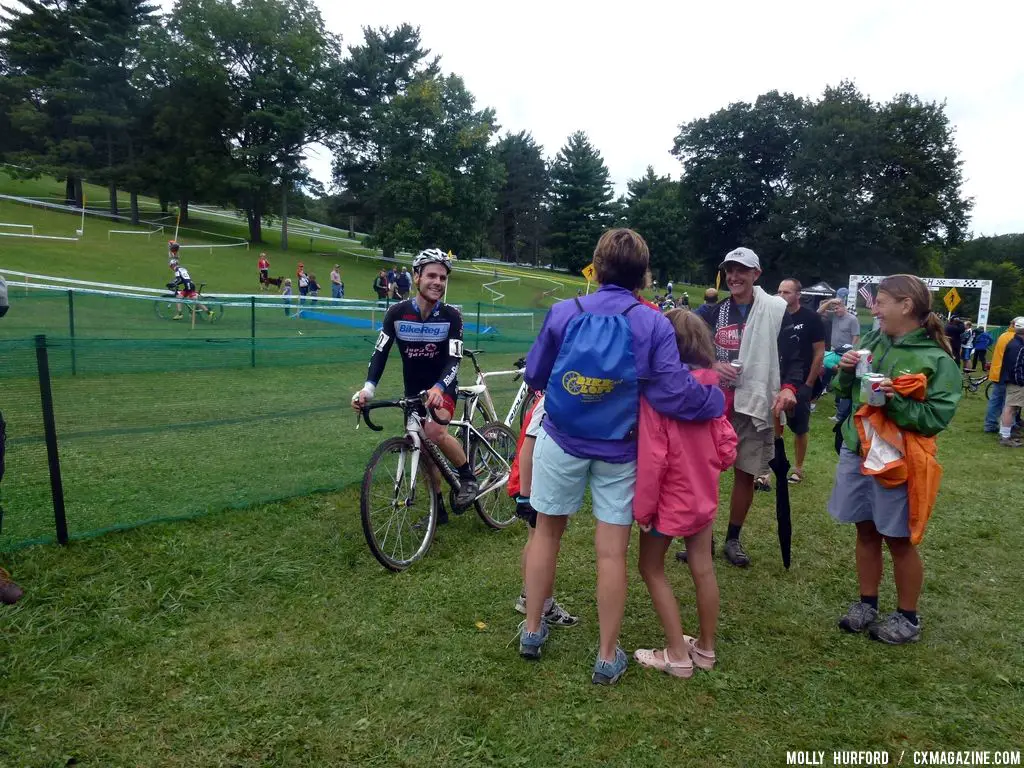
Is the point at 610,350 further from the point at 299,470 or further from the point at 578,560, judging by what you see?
the point at 299,470

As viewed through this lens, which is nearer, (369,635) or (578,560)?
(369,635)

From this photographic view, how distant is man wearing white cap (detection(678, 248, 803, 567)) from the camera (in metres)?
4.16

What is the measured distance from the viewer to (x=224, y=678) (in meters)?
2.96

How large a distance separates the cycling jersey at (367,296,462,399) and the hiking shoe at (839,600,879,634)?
8.98 ft

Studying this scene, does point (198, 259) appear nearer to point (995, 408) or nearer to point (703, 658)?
Answer: point (995, 408)

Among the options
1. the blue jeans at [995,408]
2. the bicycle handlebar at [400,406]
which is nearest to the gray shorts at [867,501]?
the bicycle handlebar at [400,406]

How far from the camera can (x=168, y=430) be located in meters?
5.38

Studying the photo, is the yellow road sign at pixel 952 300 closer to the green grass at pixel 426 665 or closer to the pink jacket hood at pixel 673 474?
the green grass at pixel 426 665

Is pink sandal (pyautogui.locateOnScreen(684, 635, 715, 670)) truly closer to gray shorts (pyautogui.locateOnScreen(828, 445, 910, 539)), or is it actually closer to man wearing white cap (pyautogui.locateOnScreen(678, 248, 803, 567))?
gray shorts (pyautogui.locateOnScreen(828, 445, 910, 539))

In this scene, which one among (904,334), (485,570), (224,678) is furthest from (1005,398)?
(224,678)

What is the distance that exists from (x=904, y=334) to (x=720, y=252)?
53021 millimetres

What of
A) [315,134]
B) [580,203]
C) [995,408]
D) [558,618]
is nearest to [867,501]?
[558,618]

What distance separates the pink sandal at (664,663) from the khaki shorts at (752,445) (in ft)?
5.16

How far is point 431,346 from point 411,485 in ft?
3.16
